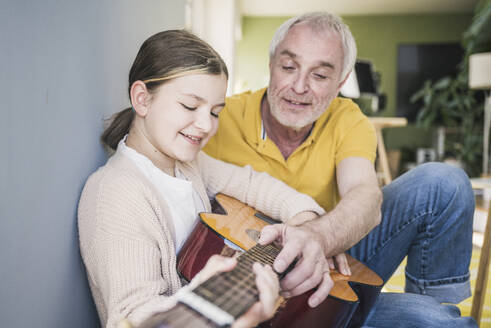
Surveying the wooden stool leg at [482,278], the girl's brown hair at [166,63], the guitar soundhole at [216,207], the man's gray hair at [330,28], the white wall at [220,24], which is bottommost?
the wooden stool leg at [482,278]

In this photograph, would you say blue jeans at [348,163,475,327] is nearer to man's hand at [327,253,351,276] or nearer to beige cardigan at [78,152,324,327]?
man's hand at [327,253,351,276]

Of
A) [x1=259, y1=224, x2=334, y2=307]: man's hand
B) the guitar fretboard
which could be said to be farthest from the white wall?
the guitar fretboard

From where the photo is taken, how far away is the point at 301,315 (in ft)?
2.39

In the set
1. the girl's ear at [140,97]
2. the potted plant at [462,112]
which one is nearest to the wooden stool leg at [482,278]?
the girl's ear at [140,97]

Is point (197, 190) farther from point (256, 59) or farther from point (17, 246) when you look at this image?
point (256, 59)

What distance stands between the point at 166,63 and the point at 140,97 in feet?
0.34

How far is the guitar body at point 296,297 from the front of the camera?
2.38 feet

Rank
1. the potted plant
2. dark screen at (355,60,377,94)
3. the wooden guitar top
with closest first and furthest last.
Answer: the wooden guitar top → dark screen at (355,60,377,94) → the potted plant

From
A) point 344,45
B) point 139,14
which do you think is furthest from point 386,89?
point 139,14

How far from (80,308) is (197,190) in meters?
0.39

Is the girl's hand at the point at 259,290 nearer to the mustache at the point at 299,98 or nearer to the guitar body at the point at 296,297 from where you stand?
the guitar body at the point at 296,297

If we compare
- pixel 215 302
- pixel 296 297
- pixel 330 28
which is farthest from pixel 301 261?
pixel 330 28

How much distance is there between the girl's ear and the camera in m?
0.86

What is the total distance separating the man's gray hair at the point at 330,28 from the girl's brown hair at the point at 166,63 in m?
0.55
